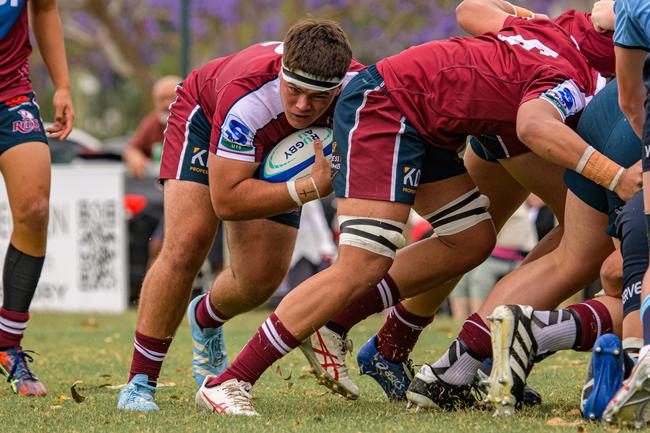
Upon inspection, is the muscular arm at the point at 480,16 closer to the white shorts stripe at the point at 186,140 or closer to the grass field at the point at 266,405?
the white shorts stripe at the point at 186,140

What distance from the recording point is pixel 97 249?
42.4ft

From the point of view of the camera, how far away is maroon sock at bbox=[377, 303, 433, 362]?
5.79 metres

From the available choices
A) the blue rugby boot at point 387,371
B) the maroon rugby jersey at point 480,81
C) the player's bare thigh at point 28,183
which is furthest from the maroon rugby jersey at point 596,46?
the player's bare thigh at point 28,183

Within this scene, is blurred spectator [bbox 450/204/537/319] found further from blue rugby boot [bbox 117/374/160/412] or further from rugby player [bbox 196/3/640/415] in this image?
rugby player [bbox 196/3/640/415]

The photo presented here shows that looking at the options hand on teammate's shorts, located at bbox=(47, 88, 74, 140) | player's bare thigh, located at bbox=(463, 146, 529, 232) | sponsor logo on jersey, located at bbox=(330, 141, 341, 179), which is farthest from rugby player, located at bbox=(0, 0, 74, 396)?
player's bare thigh, located at bbox=(463, 146, 529, 232)

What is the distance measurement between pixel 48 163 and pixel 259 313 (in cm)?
669

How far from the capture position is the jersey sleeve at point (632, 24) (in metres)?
4.41

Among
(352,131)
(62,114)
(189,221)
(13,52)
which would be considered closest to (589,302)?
(352,131)

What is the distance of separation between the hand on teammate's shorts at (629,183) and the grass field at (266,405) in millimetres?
893

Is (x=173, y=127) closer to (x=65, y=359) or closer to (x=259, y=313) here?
(x=65, y=359)

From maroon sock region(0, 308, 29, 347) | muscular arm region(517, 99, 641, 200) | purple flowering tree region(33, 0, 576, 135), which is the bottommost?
purple flowering tree region(33, 0, 576, 135)

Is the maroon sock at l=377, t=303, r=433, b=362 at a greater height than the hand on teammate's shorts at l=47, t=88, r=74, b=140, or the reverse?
the hand on teammate's shorts at l=47, t=88, r=74, b=140

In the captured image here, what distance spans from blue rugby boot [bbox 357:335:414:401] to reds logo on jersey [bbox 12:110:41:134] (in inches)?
80.9

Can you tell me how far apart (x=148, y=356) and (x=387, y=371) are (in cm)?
113
